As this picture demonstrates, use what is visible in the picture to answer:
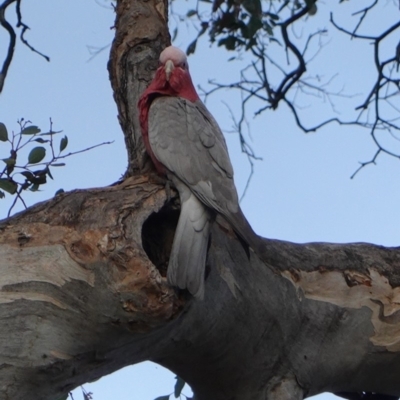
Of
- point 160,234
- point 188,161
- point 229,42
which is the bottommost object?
Result: point 160,234

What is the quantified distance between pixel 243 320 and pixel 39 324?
734mm

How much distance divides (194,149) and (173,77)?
46 cm

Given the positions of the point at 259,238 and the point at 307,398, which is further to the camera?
the point at 307,398

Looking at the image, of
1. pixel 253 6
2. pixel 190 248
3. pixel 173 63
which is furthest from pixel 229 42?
pixel 190 248

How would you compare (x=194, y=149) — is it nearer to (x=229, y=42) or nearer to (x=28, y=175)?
(x=28, y=175)

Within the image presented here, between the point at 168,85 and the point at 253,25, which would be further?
the point at 253,25

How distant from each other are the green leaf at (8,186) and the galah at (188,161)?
513 millimetres

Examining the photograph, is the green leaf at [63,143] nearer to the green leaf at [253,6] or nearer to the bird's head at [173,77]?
the bird's head at [173,77]

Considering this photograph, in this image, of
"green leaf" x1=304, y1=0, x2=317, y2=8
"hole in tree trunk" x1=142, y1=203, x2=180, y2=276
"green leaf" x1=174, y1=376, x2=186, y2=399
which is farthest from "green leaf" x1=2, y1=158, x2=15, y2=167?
"green leaf" x1=304, y1=0, x2=317, y2=8

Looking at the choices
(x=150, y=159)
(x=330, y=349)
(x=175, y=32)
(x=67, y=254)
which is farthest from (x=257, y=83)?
(x=67, y=254)

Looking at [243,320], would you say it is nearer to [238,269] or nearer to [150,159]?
[238,269]

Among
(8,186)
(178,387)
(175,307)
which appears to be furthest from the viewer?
(178,387)

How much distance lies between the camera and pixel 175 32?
5059mm

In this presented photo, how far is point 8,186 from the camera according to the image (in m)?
3.11
